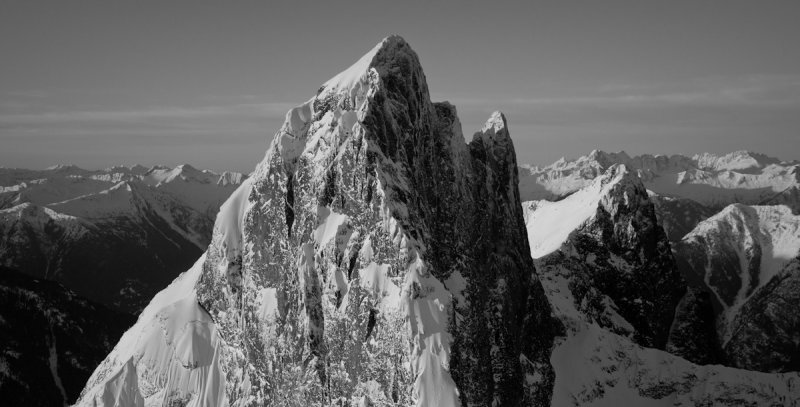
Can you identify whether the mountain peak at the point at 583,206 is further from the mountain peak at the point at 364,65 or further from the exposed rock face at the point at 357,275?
the mountain peak at the point at 364,65

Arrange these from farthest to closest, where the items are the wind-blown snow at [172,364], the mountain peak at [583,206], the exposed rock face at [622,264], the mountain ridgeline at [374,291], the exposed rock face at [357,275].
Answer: the mountain peak at [583,206] < the exposed rock face at [622,264] < the wind-blown snow at [172,364] < the mountain ridgeline at [374,291] < the exposed rock face at [357,275]

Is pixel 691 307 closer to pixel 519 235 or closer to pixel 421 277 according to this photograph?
pixel 519 235

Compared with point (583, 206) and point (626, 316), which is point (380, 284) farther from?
point (583, 206)

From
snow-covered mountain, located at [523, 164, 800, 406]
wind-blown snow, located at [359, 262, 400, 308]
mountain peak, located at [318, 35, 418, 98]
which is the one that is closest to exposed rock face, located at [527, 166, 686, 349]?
snow-covered mountain, located at [523, 164, 800, 406]

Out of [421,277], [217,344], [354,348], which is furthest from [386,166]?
[217,344]

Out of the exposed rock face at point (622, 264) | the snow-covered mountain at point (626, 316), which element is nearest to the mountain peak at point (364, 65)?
the snow-covered mountain at point (626, 316)
